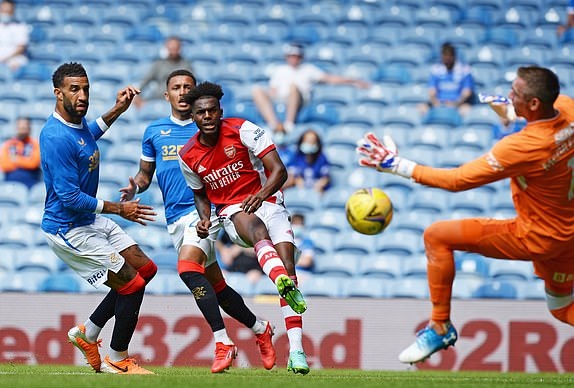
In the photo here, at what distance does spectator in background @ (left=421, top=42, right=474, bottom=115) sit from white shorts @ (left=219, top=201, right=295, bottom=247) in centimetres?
738

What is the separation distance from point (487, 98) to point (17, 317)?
634 centimetres

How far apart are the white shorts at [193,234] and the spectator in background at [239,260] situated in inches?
140

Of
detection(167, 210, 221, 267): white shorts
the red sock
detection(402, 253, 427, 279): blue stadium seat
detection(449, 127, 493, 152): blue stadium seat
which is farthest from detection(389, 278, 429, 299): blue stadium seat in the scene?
the red sock

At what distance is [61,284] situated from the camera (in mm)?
13250

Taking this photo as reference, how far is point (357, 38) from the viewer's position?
57.1 ft

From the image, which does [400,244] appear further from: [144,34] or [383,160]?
[144,34]

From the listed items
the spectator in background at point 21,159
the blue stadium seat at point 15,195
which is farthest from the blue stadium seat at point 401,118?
the blue stadium seat at point 15,195

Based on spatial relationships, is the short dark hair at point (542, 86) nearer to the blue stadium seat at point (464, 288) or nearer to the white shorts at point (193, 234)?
the white shorts at point (193, 234)

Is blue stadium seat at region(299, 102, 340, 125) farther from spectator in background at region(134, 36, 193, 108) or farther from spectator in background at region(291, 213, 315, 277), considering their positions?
spectator in background at region(291, 213, 315, 277)

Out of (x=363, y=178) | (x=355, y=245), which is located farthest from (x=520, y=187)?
(x=363, y=178)

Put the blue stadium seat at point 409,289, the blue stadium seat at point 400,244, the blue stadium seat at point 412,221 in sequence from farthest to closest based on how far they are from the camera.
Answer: the blue stadium seat at point 412,221 → the blue stadium seat at point 400,244 → the blue stadium seat at point 409,289

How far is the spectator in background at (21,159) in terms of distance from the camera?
14.6 meters

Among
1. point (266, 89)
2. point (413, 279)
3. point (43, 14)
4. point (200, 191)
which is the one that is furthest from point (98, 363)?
point (43, 14)

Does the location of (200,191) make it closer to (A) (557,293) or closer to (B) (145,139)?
(B) (145,139)
